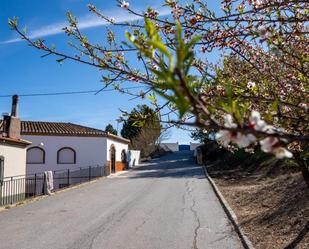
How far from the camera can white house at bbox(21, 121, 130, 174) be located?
35.7 m

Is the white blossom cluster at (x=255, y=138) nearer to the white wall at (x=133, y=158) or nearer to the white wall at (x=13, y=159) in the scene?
the white wall at (x=13, y=159)

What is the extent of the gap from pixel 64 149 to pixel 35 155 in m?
2.43

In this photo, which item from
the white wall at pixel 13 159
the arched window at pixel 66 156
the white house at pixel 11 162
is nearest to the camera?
the white house at pixel 11 162

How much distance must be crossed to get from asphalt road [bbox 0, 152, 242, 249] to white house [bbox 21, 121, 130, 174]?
707 inches

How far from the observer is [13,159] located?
23188 millimetres

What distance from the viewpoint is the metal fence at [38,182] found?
2089cm

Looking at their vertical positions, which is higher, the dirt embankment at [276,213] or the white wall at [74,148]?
the white wall at [74,148]

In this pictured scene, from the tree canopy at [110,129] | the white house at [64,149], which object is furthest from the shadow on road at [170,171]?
the tree canopy at [110,129]

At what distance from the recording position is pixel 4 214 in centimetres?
1433

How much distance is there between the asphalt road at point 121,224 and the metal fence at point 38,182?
141 inches

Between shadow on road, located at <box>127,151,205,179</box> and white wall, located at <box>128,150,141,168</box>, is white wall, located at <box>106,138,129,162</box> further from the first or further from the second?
shadow on road, located at <box>127,151,205,179</box>

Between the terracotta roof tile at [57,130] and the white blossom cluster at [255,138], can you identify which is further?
the terracotta roof tile at [57,130]

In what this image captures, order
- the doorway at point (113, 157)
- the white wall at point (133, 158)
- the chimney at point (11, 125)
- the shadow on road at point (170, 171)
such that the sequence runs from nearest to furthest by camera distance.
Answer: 1. the chimney at point (11, 125)
2. the shadow on road at point (170, 171)
3. the doorway at point (113, 157)
4. the white wall at point (133, 158)

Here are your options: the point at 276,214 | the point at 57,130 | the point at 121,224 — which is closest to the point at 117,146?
the point at 57,130
